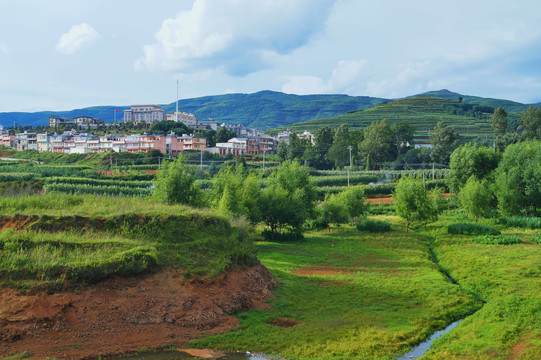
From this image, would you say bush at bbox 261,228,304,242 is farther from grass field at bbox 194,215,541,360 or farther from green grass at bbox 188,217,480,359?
green grass at bbox 188,217,480,359

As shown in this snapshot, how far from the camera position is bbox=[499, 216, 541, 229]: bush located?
162 ft

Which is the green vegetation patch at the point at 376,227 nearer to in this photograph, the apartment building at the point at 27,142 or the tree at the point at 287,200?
the tree at the point at 287,200

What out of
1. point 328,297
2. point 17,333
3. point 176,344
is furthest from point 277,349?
point 17,333

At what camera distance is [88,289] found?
789 inches

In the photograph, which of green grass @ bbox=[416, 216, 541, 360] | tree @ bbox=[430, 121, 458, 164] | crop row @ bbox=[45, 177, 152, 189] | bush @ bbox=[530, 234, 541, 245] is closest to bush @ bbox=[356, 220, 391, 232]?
green grass @ bbox=[416, 216, 541, 360]

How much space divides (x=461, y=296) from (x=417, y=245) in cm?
1694

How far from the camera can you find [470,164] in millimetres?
67500

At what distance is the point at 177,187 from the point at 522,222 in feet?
122

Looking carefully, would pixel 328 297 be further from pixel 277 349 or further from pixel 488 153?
pixel 488 153

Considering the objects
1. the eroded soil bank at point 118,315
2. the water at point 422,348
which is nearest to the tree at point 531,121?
the water at point 422,348

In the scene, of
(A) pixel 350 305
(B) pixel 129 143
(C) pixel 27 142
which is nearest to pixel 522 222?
(A) pixel 350 305

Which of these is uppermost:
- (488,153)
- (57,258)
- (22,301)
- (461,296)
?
(488,153)

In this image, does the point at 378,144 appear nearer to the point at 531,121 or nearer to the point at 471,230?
the point at 531,121

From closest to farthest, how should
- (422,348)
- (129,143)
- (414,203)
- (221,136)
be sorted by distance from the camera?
(422,348), (414,203), (129,143), (221,136)
